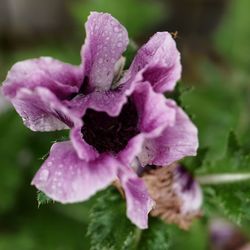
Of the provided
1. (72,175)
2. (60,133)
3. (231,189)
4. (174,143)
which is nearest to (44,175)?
(72,175)

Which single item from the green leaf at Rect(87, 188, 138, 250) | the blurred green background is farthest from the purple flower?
the blurred green background

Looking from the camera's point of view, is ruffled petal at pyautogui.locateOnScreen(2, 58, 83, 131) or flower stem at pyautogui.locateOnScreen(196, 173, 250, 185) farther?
flower stem at pyautogui.locateOnScreen(196, 173, 250, 185)

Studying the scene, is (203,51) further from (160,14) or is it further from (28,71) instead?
(28,71)

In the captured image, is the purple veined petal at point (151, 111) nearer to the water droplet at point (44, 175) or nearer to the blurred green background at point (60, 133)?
the water droplet at point (44, 175)

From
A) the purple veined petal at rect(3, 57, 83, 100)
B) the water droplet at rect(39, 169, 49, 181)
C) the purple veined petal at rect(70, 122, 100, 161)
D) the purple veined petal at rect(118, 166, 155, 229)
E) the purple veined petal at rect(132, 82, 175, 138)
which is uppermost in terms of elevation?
the purple veined petal at rect(3, 57, 83, 100)

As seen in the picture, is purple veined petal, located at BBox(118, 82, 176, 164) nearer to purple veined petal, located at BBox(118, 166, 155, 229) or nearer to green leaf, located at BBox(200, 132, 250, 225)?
purple veined petal, located at BBox(118, 166, 155, 229)

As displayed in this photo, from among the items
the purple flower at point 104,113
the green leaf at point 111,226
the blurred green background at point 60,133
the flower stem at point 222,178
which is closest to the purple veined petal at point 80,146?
the purple flower at point 104,113

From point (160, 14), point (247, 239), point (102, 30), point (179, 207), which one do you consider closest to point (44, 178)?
point (102, 30)
